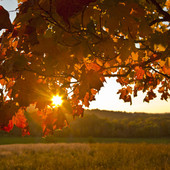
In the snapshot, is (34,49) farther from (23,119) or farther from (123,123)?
(123,123)

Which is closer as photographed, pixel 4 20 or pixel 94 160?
pixel 4 20

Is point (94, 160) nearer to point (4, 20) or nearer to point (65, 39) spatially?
point (65, 39)

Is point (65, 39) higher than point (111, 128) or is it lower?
higher

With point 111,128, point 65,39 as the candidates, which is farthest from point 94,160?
point 111,128

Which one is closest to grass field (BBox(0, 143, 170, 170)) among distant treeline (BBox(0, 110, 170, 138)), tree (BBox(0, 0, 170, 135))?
tree (BBox(0, 0, 170, 135))

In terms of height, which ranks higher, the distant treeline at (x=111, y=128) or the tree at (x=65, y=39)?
the tree at (x=65, y=39)

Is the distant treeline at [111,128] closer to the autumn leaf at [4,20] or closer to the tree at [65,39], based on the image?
the tree at [65,39]

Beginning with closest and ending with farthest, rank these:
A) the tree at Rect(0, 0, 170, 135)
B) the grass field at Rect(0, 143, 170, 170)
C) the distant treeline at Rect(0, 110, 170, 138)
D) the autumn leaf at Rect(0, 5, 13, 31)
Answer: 1. the autumn leaf at Rect(0, 5, 13, 31)
2. the tree at Rect(0, 0, 170, 135)
3. the grass field at Rect(0, 143, 170, 170)
4. the distant treeline at Rect(0, 110, 170, 138)

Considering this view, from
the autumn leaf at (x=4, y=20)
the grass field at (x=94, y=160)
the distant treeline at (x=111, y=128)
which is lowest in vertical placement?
the distant treeline at (x=111, y=128)

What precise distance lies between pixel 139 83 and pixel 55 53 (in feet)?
10.3

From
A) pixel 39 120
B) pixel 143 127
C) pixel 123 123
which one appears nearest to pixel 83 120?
pixel 123 123

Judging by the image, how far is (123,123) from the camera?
6178 centimetres

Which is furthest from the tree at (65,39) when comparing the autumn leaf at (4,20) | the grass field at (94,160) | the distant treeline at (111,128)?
the distant treeline at (111,128)

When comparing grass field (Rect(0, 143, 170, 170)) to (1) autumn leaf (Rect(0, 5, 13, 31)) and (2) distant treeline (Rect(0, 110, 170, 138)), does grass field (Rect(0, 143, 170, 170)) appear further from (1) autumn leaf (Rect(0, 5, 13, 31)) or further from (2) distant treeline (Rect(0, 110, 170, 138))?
(2) distant treeline (Rect(0, 110, 170, 138))
